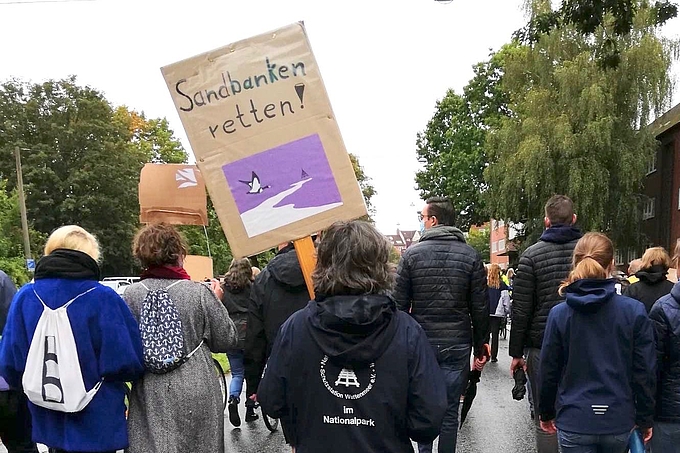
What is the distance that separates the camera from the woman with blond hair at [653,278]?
6.09 m

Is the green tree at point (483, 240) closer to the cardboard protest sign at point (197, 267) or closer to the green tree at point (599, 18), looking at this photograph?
the green tree at point (599, 18)

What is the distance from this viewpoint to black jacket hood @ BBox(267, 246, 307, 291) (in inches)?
200

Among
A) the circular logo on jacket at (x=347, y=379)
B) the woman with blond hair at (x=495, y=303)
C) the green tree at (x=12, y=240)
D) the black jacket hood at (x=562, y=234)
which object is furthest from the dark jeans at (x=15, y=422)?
the green tree at (x=12, y=240)

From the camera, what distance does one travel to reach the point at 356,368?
258cm

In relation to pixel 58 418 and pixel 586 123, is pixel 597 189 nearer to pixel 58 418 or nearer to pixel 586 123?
pixel 586 123

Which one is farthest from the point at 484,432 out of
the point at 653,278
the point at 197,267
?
the point at 197,267

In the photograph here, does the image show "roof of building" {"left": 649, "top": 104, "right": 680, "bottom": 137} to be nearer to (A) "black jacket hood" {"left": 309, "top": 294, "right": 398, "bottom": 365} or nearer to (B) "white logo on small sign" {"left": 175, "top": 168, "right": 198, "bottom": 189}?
(B) "white logo on small sign" {"left": 175, "top": 168, "right": 198, "bottom": 189}

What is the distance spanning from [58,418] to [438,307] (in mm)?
2627

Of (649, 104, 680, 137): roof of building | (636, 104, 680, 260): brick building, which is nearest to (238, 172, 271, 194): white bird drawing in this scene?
(636, 104, 680, 260): brick building

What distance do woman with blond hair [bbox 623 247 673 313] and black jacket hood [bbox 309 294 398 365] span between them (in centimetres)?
422

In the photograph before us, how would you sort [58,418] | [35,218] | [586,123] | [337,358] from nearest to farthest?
[337,358]
[58,418]
[586,123]
[35,218]

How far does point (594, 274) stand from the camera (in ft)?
12.5

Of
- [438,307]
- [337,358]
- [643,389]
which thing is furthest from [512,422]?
[337,358]

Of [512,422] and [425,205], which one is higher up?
[425,205]
